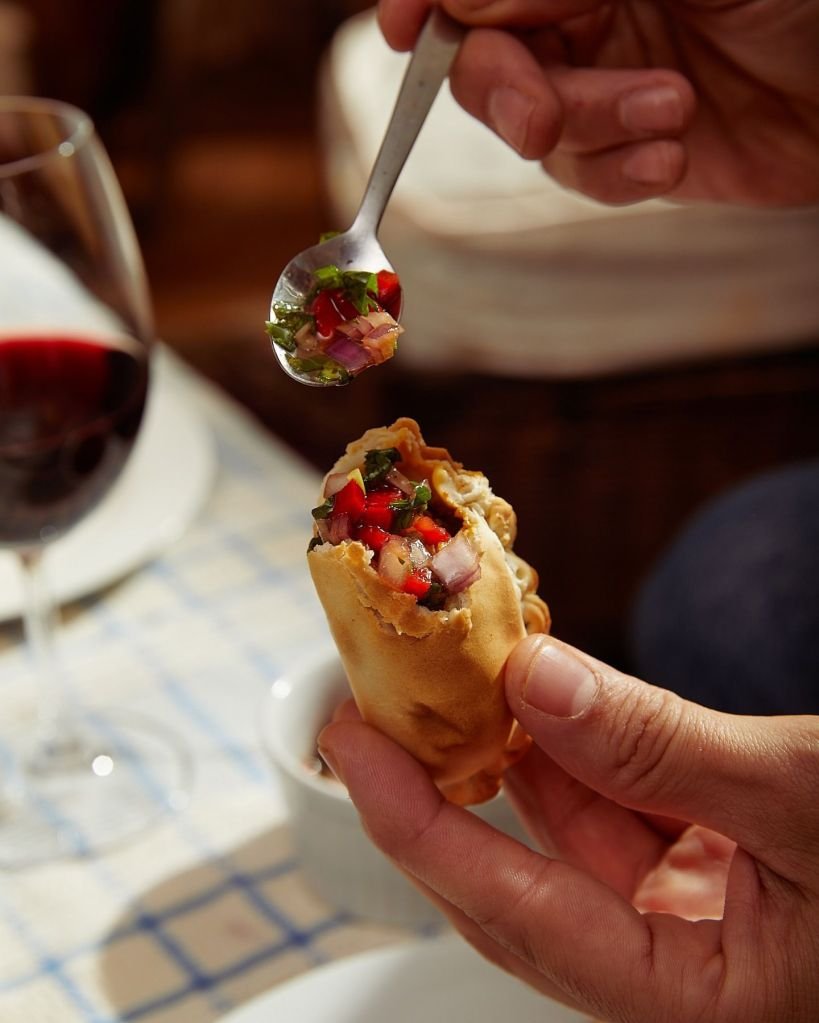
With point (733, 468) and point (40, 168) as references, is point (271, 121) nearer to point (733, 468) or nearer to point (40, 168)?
point (733, 468)

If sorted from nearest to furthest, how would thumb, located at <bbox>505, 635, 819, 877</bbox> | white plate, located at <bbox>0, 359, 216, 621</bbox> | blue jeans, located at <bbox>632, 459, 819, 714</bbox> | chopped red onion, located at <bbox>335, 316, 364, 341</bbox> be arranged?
thumb, located at <bbox>505, 635, 819, 877</bbox>, chopped red onion, located at <bbox>335, 316, 364, 341</bbox>, white plate, located at <bbox>0, 359, 216, 621</bbox>, blue jeans, located at <bbox>632, 459, 819, 714</bbox>

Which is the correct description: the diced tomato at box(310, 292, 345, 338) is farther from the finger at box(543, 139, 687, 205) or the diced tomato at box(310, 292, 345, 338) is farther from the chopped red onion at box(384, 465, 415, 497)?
the finger at box(543, 139, 687, 205)

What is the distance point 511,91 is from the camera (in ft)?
3.58

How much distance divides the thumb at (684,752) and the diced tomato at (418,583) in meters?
0.08

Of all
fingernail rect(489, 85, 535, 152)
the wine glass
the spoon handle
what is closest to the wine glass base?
the wine glass

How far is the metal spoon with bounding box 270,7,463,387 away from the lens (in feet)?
2.74

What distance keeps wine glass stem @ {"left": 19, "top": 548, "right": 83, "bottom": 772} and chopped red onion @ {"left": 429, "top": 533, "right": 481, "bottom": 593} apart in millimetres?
459

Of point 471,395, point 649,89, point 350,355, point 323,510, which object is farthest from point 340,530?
point 471,395

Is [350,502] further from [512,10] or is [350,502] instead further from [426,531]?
[512,10]

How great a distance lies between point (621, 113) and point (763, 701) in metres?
0.76

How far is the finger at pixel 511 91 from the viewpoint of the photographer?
3.57 feet

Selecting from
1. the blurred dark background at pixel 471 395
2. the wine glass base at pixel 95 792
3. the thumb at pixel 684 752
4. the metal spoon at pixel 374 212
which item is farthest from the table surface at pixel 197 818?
the blurred dark background at pixel 471 395

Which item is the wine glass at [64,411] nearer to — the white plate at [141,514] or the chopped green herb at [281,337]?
the white plate at [141,514]

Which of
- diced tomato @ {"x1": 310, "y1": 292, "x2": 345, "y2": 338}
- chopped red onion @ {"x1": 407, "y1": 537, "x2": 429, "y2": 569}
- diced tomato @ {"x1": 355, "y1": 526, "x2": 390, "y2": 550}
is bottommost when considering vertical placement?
chopped red onion @ {"x1": 407, "y1": 537, "x2": 429, "y2": 569}
